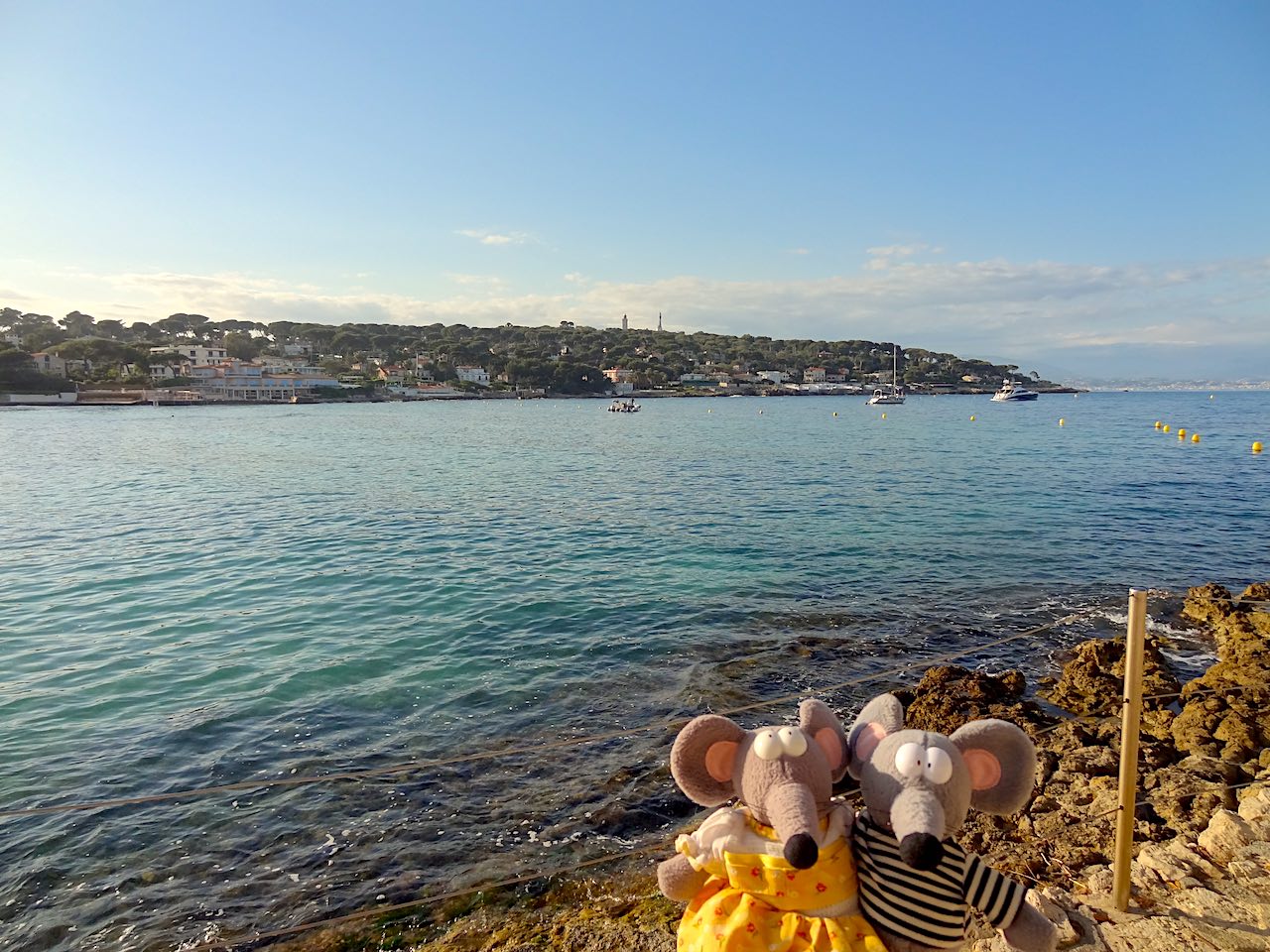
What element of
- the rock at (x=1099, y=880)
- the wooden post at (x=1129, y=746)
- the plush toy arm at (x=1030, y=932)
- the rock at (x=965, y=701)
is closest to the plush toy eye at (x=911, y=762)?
the plush toy arm at (x=1030, y=932)

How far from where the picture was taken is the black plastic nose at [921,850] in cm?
243

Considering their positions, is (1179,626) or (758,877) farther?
(1179,626)

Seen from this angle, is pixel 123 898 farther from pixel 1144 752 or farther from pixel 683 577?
pixel 683 577

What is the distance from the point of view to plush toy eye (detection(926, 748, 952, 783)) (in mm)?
2625

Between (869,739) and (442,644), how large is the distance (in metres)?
9.13

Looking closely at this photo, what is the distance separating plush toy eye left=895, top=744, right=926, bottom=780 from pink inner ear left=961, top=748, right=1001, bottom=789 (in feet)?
0.95

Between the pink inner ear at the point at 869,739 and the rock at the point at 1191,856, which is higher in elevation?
the pink inner ear at the point at 869,739

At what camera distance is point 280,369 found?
→ 134625 mm

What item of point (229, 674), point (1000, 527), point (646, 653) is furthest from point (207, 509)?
point (1000, 527)

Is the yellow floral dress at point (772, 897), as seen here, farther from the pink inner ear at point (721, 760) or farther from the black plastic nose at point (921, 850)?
the black plastic nose at point (921, 850)

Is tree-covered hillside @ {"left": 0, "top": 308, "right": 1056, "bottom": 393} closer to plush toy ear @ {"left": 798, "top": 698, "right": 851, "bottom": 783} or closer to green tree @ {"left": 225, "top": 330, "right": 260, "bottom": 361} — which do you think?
green tree @ {"left": 225, "top": 330, "right": 260, "bottom": 361}

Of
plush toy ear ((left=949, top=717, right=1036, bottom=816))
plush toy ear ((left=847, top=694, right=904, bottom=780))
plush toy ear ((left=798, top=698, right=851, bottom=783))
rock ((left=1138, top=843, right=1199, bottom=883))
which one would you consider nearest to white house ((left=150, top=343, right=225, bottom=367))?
plush toy ear ((left=798, top=698, right=851, bottom=783))

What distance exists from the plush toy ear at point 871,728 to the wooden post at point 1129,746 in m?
1.51

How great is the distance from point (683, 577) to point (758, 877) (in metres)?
12.1
